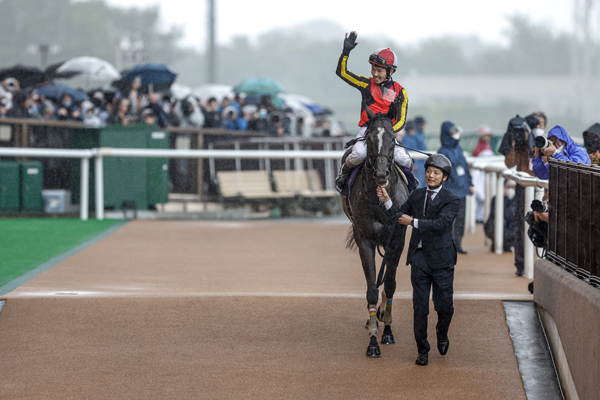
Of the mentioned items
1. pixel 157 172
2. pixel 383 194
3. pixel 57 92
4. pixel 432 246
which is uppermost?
pixel 57 92

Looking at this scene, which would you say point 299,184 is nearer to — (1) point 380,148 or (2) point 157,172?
(2) point 157,172

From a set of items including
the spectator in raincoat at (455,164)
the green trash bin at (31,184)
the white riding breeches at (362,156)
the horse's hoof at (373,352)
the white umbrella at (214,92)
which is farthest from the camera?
the white umbrella at (214,92)

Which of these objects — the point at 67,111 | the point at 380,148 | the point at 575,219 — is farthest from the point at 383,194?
the point at 67,111

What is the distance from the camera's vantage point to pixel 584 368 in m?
5.07

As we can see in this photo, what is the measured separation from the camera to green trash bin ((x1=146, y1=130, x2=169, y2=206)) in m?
16.0

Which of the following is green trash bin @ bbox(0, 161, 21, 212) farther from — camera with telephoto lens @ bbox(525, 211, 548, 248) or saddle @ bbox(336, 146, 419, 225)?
camera with telephoto lens @ bbox(525, 211, 548, 248)

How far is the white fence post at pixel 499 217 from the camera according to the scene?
11383 millimetres

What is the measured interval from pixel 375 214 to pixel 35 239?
705 cm

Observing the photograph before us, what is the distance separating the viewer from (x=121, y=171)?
1577cm

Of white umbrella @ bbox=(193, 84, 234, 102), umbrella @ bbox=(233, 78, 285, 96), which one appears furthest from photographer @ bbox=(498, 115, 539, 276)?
white umbrella @ bbox=(193, 84, 234, 102)

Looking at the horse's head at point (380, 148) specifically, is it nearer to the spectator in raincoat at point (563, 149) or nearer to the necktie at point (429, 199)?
the necktie at point (429, 199)

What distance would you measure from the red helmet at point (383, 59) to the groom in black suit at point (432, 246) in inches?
46.1

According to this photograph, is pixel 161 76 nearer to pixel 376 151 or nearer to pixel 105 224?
pixel 105 224

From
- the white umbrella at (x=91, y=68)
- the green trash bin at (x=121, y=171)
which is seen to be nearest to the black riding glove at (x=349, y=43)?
the green trash bin at (x=121, y=171)
